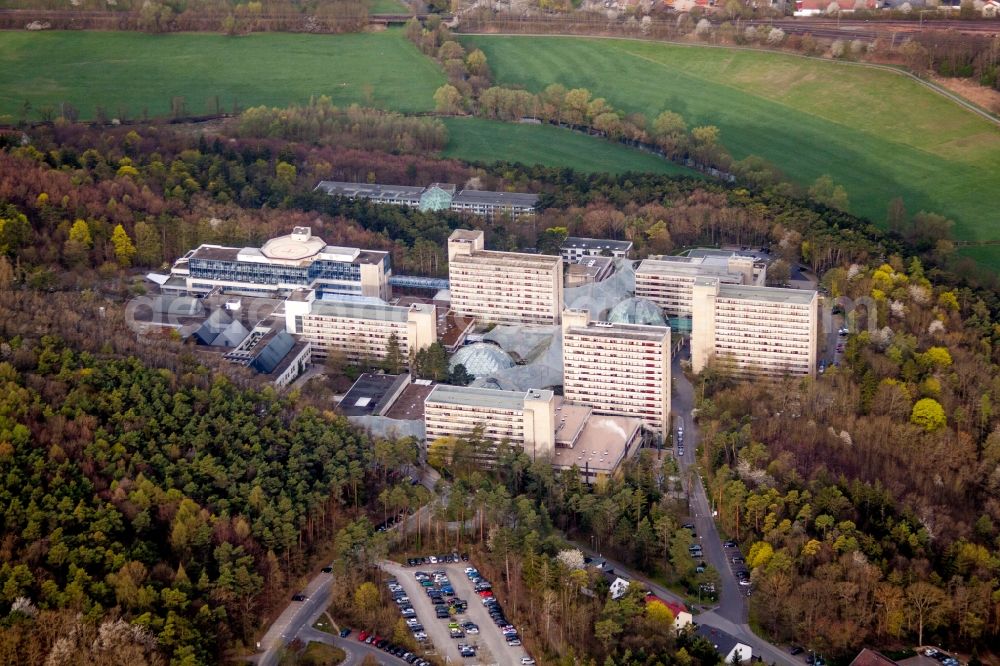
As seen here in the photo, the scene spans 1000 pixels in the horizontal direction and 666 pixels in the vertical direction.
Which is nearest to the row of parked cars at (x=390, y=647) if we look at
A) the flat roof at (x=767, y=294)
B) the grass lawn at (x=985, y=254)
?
the flat roof at (x=767, y=294)

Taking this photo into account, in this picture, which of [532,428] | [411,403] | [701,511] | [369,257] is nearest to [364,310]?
[411,403]

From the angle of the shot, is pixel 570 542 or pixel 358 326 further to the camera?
pixel 358 326

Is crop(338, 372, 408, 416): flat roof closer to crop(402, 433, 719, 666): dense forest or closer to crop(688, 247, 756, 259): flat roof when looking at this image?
crop(402, 433, 719, 666): dense forest

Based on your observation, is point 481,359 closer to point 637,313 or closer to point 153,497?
point 637,313

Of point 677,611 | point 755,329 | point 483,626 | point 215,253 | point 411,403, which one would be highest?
point 755,329

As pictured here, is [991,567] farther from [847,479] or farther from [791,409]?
[791,409]

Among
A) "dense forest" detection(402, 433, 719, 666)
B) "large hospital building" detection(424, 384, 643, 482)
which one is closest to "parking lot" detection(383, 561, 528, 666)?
"dense forest" detection(402, 433, 719, 666)

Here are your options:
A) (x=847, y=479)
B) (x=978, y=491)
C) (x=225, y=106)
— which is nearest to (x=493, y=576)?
(x=847, y=479)
